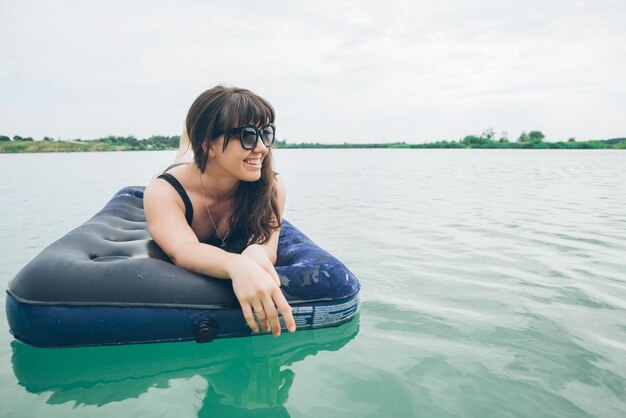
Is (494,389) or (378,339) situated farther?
(378,339)

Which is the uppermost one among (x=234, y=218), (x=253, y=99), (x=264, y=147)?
(x=253, y=99)

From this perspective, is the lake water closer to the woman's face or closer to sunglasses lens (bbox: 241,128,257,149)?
the woman's face

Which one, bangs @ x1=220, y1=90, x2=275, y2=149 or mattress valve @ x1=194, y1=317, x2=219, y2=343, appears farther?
bangs @ x1=220, y1=90, x2=275, y2=149

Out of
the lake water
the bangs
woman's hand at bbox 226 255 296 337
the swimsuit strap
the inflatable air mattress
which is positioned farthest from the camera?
the swimsuit strap

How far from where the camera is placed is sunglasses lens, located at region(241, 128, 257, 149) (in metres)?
2.54

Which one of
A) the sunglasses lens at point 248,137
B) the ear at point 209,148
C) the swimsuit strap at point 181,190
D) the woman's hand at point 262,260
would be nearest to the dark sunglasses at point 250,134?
the sunglasses lens at point 248,137

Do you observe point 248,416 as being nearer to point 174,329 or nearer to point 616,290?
point 174,329

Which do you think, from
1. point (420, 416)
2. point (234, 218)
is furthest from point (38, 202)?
point (420, 416)

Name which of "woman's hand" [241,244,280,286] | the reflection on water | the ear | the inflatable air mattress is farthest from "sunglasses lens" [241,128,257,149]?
the reflection on water

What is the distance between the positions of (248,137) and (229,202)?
2.25ft

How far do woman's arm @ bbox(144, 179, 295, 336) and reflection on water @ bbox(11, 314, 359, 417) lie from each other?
0.92 feet

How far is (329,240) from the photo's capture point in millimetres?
Result: 5312

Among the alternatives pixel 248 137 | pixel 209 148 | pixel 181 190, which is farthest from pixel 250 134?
pixel 181 190

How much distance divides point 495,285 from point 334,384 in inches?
78.0
